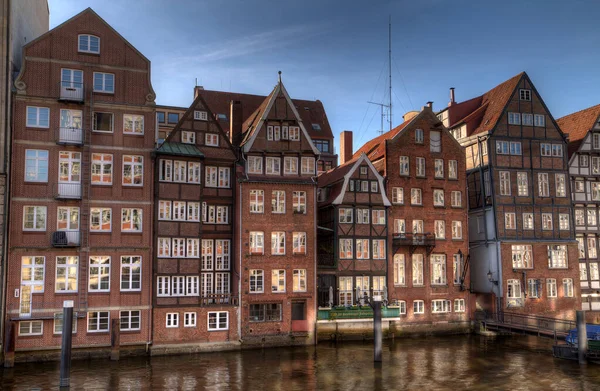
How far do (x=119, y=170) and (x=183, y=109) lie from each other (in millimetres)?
23900

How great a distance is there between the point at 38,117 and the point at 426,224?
31148 millimetres

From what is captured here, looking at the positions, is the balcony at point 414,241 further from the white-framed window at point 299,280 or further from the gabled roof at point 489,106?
the gabled roof at point 489,106

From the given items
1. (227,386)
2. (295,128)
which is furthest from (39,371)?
(295,128)

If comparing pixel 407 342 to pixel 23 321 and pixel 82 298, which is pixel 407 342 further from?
pixel 23 321

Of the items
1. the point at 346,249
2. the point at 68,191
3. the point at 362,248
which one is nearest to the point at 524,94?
the point at 362,248

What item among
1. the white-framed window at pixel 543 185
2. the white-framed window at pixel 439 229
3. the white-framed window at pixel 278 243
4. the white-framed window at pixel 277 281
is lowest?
the white-framed window at pixel 277 281

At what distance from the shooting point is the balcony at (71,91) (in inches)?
1519

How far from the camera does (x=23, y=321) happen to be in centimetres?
3638

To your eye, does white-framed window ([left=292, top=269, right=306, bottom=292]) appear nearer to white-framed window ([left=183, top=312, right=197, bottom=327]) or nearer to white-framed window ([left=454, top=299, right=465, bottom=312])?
white-framed window ([left=183, top=312, right=197, bottom=327])

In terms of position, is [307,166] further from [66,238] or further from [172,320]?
[66,238]

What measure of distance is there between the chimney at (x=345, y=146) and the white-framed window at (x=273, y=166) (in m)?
16.9

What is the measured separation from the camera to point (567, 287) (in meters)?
51.7

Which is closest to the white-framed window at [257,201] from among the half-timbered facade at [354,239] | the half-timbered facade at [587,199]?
the half-timbered facade at [354,239]

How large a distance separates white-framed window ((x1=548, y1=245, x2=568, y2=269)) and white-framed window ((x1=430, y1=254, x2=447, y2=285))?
9.57 meters
